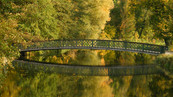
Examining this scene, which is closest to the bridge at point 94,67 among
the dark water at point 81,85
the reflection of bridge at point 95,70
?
the reflection of bridge at point 95,70

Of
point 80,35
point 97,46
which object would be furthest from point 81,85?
point 80,35

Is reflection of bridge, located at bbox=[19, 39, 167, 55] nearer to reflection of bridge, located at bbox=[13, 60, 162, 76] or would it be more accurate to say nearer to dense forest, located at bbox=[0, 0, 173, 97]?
dense forest, located at bbox=[0, 0, 173, 97]

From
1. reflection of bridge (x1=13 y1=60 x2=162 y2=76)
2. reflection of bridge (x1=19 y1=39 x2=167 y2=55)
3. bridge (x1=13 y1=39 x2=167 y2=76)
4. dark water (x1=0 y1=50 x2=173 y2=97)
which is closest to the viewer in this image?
dark water (x1=0 y1=50 x2=173 y2=97)

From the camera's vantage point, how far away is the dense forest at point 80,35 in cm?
1326

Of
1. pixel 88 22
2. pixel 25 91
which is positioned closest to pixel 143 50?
pixel 88 22

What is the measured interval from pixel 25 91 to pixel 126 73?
344 inches

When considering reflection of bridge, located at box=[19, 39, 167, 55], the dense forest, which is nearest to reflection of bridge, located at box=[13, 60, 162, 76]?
the dense forest

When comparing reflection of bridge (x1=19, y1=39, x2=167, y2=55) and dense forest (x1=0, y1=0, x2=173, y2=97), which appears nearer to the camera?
dense forest (x1=0, y1=0, x2=173, y2=97)

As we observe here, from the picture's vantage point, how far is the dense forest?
13.3m

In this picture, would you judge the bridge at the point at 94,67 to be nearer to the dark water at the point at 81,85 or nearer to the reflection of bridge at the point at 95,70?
the reflection of bridge at the point at 95,70

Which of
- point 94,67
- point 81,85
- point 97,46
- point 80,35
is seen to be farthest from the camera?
point 80,35

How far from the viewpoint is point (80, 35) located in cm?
2967

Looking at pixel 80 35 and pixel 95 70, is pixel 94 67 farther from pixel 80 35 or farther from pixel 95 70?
pixel 80 35

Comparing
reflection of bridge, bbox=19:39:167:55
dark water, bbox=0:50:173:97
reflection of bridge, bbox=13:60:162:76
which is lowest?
dark water, bbox=0:50:173:97
